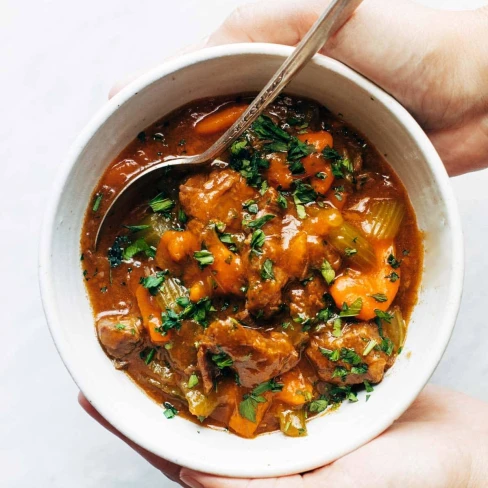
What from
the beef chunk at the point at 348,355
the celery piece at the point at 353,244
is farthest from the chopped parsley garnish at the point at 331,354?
the celery piece at the point at 353,244

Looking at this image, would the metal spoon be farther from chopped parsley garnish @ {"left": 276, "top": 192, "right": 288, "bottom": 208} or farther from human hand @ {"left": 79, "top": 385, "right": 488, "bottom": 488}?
human hand @ {"left": 79, "top": 385, "right": 488, "bottom": 488}

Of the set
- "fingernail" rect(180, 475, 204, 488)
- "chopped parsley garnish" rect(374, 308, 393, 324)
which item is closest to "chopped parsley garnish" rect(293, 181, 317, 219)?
"chopped parsley garnish" rect(374, 308, 393, 324)

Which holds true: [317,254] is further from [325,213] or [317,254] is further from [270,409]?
[270,409]

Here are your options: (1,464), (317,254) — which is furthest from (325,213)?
(1,464)

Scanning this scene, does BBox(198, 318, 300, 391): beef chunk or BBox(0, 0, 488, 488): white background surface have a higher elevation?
BBox(0, 0, 488, 488): white background surface

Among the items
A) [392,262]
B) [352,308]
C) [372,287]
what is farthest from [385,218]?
[352,308]
